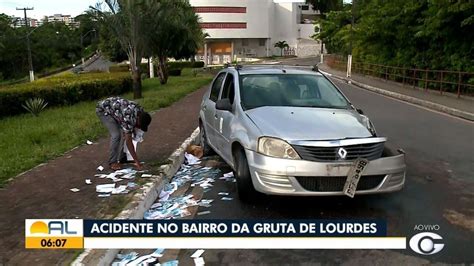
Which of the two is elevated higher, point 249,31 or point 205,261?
point 249,31

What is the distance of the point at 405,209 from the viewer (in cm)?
547

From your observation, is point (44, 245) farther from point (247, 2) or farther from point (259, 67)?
point (247, 2)

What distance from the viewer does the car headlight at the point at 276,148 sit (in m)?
4.99

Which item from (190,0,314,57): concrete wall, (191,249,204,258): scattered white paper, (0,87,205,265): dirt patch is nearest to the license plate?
(191,249,204,258): scattered white paper

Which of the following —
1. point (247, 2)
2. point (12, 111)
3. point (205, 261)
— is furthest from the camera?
point (247, 2)

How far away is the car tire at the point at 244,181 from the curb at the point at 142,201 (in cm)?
116

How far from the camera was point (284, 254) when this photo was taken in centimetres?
427

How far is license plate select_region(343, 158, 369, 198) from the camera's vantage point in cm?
488

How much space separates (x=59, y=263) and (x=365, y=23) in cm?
2927

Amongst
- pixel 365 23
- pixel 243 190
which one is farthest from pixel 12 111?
pixel 365 23

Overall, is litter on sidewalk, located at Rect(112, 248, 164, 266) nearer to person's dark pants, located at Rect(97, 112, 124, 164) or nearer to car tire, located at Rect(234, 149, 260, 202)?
car tire, located at Rect(234, 149, 260, 202)

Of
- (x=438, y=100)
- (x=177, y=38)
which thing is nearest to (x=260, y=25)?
(x=177, y=38)

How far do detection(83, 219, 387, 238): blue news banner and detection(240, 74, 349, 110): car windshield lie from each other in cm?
209

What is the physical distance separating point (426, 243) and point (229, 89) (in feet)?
12.0
